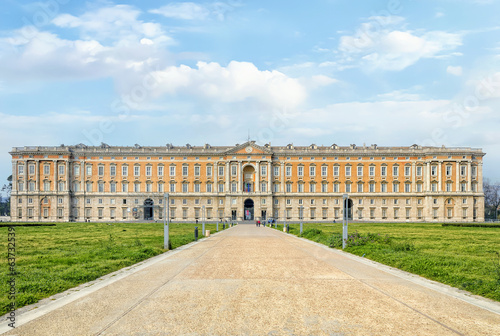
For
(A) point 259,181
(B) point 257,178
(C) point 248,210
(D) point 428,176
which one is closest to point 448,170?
(D) point 428,176

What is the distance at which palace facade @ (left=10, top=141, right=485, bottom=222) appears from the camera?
96.0 meters

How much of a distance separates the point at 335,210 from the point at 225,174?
27.0 meters

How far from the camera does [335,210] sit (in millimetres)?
98500

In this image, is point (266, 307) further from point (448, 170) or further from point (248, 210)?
point (448, 170)

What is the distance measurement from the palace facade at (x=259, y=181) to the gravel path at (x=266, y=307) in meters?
82.5

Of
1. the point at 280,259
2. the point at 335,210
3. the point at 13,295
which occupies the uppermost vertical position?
the point at 13,295

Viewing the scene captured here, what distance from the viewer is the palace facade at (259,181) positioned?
3780 inches

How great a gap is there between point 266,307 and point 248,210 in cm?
8851

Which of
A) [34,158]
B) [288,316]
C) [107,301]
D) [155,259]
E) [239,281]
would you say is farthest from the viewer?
[34,158]

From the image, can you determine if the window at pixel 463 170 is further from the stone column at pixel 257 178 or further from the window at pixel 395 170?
the stone column at pixel 257 178

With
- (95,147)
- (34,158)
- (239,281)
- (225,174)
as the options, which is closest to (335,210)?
(225,174)

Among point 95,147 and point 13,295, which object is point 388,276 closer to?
point 13,295

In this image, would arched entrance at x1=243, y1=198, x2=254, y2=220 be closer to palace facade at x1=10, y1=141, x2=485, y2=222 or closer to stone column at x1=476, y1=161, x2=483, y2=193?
palace facade at x1=10, y1=141, x2=485, y2=222

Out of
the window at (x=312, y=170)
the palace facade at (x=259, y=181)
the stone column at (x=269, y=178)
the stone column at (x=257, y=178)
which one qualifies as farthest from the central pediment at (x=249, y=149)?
the window at (x=312, y=170)
